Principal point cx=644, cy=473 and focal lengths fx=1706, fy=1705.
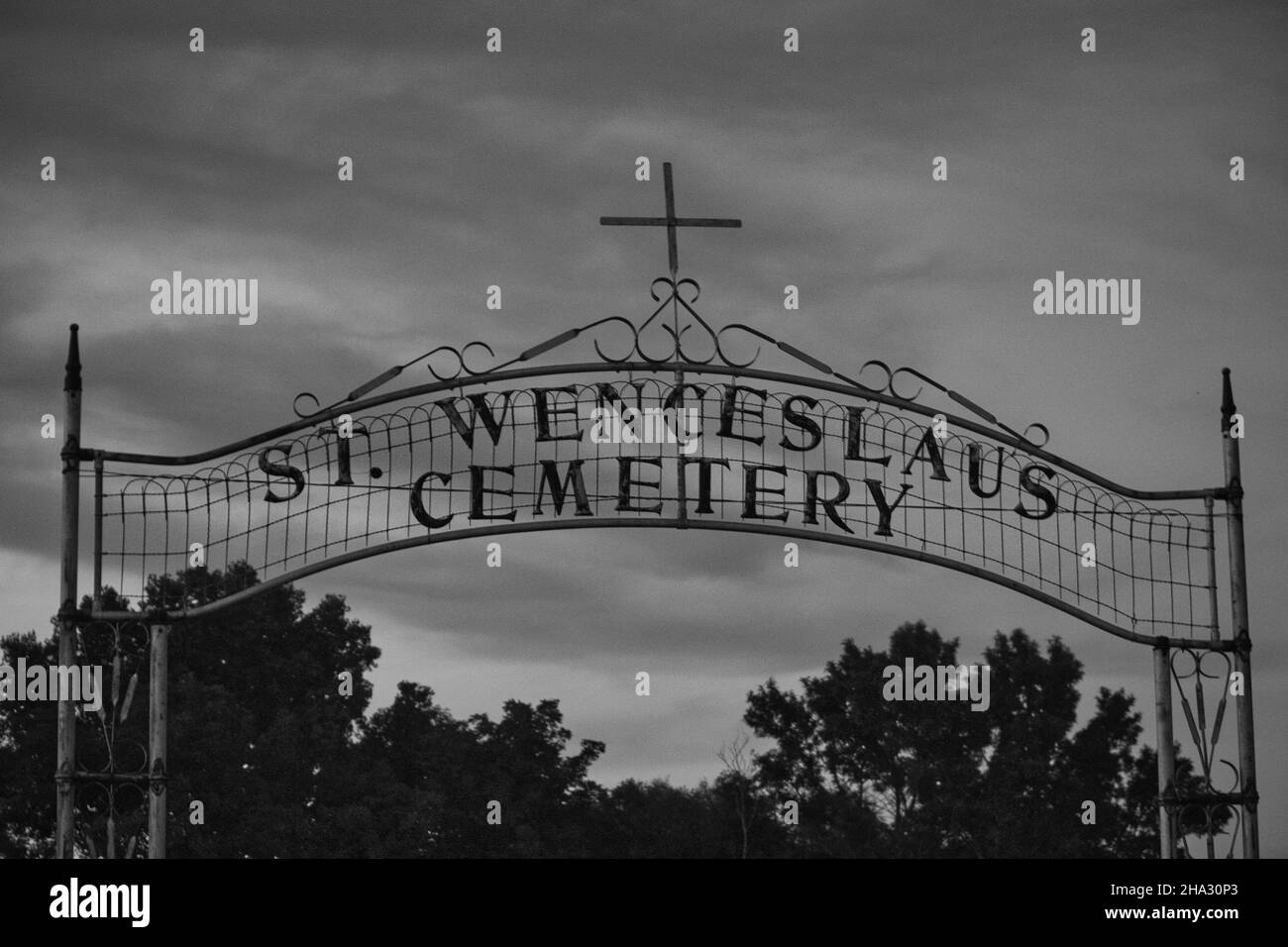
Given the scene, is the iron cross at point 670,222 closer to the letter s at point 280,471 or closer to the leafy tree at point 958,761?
the letter s at point 280,471

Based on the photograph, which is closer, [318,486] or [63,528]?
[63,528]

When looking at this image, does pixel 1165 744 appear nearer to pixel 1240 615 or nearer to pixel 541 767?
pixel 1240 615

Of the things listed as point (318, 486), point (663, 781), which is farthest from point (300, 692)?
point (318, 486)

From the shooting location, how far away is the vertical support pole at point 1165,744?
1149 centimetres

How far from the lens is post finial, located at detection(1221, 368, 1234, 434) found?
11.9 metres

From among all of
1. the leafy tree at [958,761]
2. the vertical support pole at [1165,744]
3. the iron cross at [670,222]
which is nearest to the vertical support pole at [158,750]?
the iron cross at [670,222]

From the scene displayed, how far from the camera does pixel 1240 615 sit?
1171cm

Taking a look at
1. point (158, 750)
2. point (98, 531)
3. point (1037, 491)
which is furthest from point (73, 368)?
point (1037, 491)

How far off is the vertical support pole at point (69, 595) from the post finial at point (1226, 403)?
302 inches

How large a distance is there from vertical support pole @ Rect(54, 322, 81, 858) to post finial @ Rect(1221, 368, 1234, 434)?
7681mm

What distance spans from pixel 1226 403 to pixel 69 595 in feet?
25.7
